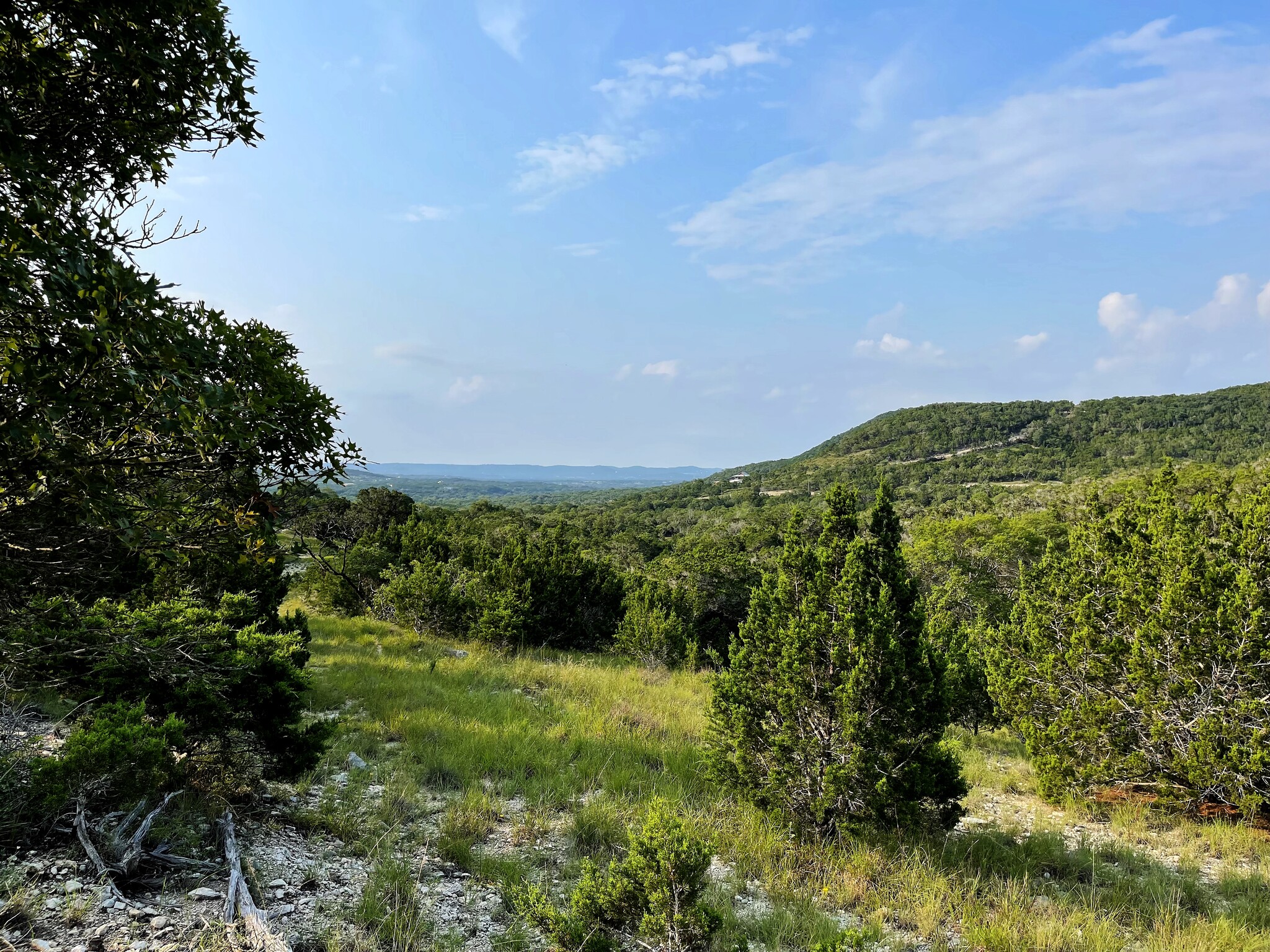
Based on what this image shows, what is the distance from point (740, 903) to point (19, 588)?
4999 mm

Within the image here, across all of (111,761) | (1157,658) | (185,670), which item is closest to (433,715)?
(185,670)

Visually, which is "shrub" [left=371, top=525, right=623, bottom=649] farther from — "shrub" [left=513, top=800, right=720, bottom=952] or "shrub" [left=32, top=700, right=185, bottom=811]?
"shrub" [left=513, top=800, right=720, bottom=952]

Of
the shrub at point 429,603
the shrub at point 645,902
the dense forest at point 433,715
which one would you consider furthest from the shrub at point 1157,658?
the shrub at point 429,603

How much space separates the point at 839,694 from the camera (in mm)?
4688

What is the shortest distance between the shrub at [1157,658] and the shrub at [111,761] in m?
9.07

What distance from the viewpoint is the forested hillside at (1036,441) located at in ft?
264

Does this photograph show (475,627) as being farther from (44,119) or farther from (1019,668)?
(44,119)

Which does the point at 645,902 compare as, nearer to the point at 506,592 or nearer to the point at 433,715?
the point at 433,715

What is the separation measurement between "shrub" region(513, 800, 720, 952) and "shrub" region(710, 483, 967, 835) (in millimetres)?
1996

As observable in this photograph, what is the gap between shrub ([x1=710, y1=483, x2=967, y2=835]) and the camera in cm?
459

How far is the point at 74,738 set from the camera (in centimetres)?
354

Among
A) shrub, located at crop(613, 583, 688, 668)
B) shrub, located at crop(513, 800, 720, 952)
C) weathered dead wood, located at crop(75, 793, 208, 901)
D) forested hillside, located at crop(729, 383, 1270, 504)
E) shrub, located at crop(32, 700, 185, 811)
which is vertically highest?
forested hillside, located at crop(729, 383, 1270, 504)

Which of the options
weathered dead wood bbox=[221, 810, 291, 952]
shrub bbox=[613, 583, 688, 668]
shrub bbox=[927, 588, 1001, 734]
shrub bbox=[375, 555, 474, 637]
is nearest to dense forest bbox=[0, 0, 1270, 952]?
weathered dead wood bbox=[221, 810, 291, 952]

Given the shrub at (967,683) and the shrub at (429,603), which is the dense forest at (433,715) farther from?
the shrub at (429,603)
